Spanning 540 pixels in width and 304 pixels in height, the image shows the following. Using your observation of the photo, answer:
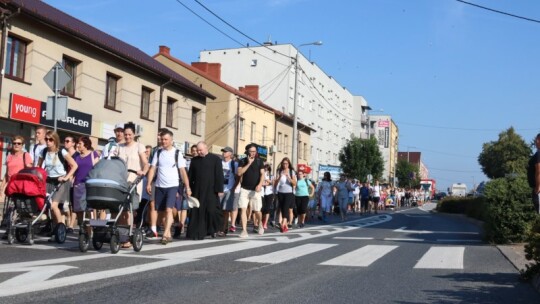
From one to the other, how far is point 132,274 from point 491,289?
12.4ft

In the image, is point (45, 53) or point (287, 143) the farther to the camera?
point (287, 143)

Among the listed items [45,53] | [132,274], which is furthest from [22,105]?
[132,274]

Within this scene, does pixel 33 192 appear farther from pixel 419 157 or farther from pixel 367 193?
pixel 419 157

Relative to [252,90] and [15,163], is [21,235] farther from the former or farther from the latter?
[252,90]

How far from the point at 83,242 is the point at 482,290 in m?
5.11

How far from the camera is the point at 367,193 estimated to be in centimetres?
2833

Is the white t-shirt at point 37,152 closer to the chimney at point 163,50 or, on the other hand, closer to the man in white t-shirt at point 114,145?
the man in white t-shirt at point 114,145

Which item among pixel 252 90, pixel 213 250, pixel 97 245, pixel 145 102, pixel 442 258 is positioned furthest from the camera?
pixel 252 90

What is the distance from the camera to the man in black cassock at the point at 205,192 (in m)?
10.8

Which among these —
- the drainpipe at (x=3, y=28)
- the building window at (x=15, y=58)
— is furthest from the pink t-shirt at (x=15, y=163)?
the building window at (x=15, y=58)

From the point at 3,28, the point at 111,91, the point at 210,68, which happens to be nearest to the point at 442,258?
the point at 3,28

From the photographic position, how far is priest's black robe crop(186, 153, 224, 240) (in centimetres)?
1077

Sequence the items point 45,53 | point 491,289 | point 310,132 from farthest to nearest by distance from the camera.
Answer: point 310,132 < point 45,53 < point 491,289

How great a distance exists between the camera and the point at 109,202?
7.96 metres
